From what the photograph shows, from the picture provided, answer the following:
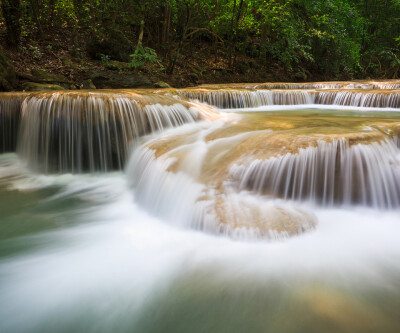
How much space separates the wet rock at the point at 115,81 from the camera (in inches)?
361

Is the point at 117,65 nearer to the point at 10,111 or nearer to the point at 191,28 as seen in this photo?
the point at 191,28

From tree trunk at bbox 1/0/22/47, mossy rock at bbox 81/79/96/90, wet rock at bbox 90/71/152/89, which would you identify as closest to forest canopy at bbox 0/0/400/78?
tree trunk at bbox 1/0/22/47

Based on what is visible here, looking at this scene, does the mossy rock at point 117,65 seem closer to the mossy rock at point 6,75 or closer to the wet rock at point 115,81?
the wet rock at point 115,81

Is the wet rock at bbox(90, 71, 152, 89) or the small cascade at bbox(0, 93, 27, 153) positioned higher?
the wet rock at bbox(90, 71, 152, 89)

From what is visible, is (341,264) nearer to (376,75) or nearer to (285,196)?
(285,196)

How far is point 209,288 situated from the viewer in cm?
180

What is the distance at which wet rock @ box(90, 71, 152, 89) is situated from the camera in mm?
9177

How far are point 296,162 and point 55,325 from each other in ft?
7.72

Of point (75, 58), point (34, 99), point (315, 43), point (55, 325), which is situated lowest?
point (55, 325)

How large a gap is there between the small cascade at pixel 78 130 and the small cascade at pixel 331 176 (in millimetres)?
2425

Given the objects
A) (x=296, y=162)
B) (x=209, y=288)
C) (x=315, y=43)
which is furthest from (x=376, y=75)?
(x=209, y=288)

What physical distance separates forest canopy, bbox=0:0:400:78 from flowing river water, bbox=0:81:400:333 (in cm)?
645

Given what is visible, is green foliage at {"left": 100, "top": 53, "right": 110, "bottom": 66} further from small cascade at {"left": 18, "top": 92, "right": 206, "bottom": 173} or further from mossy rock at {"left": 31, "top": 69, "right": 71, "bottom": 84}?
small cascade at {"left": 18, "top": 92, "right": 206, "bottom": 173}

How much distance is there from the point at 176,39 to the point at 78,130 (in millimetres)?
11998
